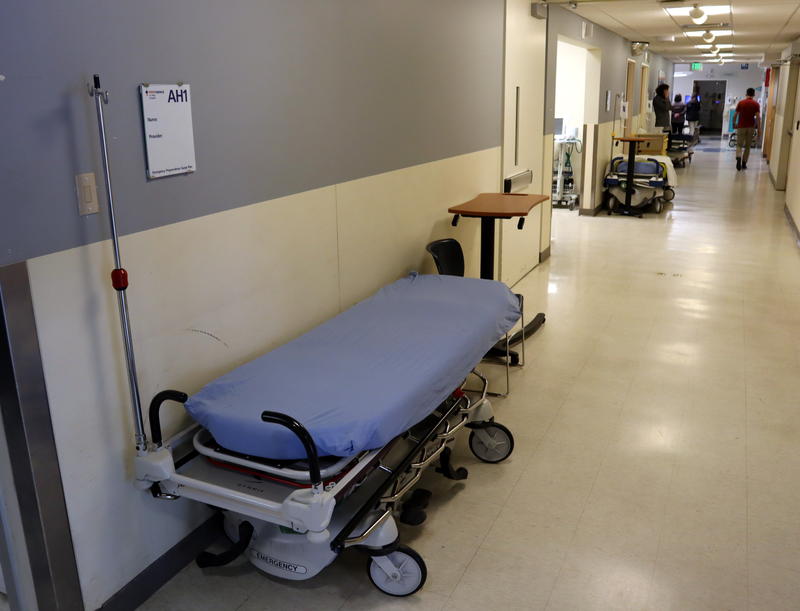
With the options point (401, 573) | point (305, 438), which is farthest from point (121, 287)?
point (401, 573)

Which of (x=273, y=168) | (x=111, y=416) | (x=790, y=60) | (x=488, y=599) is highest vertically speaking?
(x=790, y=60)

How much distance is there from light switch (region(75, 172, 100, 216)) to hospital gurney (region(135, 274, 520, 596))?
0.63 meters

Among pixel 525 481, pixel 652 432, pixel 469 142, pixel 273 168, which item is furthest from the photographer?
pixel 469 142

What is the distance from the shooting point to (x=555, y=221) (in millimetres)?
9570

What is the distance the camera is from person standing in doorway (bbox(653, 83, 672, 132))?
43.8ft

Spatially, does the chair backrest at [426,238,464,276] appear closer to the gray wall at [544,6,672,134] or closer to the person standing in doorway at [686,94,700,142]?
the gray wall at [544,6,672,134]

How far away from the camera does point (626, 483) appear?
3250mm

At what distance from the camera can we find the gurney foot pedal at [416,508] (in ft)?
9.64

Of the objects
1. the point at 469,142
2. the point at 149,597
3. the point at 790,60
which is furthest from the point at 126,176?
the point at 790,60

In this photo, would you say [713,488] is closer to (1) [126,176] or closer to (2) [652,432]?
(2) [652,432]

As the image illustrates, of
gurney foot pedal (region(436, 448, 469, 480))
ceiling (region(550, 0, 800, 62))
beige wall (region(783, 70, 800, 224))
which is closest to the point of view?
gurney foot pedal (region(436, 448, 469, 480))

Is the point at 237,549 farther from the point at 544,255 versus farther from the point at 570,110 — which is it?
the point at 570,110

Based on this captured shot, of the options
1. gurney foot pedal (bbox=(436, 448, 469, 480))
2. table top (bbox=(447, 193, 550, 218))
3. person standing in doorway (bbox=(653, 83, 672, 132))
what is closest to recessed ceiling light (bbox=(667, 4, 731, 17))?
table top (bbox=(447, 193, 550, 218))

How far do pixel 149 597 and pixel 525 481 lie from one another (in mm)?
1656
